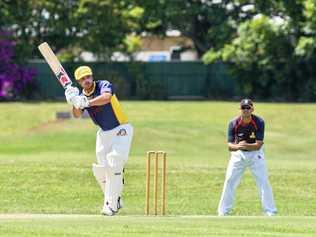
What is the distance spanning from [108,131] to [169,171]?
7198mm

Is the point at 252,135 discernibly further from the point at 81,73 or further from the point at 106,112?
the point at 81,73

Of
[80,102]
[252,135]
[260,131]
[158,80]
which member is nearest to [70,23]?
[158,80]

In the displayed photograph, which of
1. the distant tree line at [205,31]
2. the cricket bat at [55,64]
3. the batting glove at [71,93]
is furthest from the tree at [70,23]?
the batting glove at [71,93]

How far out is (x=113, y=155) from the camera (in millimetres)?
14414

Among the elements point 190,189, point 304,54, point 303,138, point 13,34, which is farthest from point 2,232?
point 13,34

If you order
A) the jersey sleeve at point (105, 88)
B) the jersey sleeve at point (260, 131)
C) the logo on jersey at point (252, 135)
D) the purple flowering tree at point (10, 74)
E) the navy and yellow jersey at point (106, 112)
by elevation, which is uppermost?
the jersey sleeve at point (105, 88)

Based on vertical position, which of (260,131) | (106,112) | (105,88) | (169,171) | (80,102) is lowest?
(169,171)

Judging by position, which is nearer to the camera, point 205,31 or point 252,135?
point 252,135

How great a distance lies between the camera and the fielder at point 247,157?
52.6 ft

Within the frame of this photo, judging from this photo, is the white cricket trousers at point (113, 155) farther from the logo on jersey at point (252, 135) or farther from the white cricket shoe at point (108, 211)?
the logo on jersey at point (252, 135)

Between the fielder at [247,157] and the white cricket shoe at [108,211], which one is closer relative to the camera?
the white cricket shoe at [108,211]

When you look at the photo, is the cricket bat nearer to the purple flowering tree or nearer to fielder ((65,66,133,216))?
fielder ((65,66,133,216))

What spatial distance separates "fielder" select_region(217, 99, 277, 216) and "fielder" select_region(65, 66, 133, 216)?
7.30 ft

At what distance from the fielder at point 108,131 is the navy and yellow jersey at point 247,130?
2.28 m
